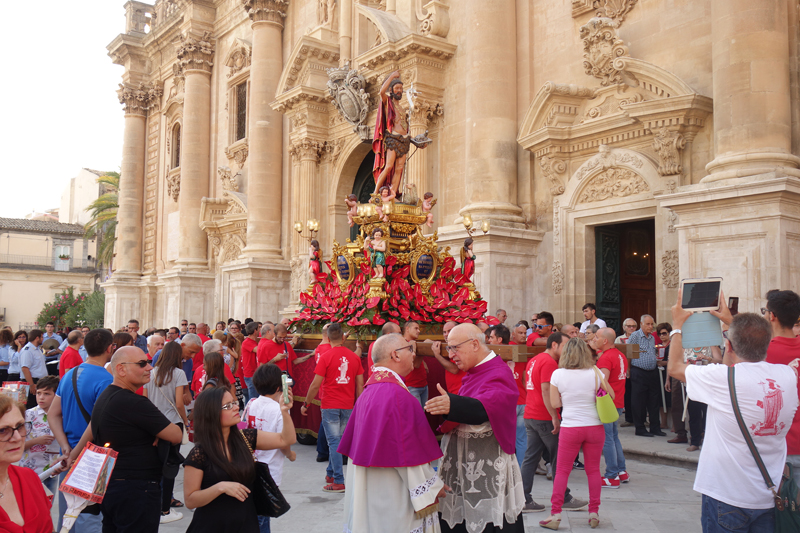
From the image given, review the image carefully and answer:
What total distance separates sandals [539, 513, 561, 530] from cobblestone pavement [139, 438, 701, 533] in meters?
0.10

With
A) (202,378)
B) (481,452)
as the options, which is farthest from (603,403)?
(202,378)

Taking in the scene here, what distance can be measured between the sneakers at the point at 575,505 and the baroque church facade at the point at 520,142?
446 centimetres

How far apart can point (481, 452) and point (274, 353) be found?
6198 mm

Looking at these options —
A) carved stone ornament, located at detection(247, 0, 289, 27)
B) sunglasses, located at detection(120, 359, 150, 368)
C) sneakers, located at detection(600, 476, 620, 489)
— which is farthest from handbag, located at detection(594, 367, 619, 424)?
carved stone ornament, located at detection(247, 0, 289, 27)

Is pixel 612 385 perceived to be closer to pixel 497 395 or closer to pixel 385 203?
pixel 385 203

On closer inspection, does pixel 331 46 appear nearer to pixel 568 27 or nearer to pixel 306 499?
pixel 568 27

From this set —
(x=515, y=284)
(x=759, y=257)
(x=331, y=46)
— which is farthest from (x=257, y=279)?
(x=759, y=257)

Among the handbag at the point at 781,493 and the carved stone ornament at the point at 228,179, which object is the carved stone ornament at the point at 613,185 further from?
the carved stone ornament at the point at 228,179

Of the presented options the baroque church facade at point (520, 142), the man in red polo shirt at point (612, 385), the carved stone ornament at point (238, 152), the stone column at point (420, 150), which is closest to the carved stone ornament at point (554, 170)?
the baroque church facade at point (520, 142)

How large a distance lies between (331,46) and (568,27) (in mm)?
7463

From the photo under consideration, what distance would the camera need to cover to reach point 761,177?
9.52 metres

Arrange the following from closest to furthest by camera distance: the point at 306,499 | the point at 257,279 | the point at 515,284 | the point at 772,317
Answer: the point at 772,317 → the point at 306,499 → the point at 515,284 → the point at 257,279

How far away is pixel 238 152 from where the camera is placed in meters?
24.1

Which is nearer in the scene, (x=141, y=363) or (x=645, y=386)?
(x=141, y=363)
